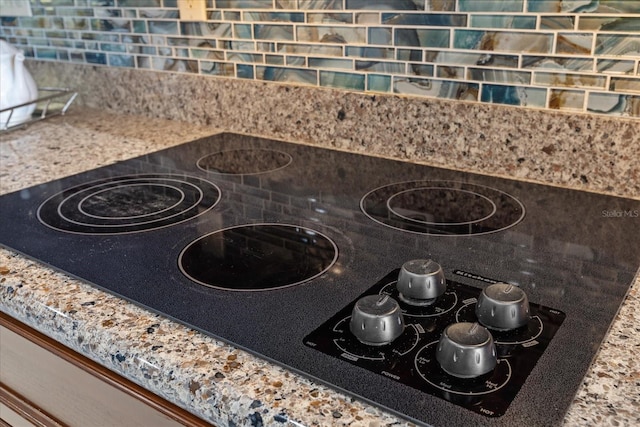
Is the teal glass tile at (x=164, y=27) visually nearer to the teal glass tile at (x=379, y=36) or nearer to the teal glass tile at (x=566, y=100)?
the teal glass tile at (x=379, y=36)

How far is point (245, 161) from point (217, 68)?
0.30 metres

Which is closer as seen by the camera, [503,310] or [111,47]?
[503,310]

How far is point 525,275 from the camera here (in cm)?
71

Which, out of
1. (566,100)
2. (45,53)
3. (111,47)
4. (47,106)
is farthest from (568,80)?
(45,53)

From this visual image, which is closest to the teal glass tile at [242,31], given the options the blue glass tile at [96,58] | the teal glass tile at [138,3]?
the teal glass tile at [138,3]

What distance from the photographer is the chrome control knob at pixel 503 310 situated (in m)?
0.58

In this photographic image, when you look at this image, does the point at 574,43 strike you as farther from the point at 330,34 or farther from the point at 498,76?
the point at 330,34

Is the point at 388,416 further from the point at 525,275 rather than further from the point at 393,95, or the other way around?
the point at 393,95

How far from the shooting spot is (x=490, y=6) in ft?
3.20

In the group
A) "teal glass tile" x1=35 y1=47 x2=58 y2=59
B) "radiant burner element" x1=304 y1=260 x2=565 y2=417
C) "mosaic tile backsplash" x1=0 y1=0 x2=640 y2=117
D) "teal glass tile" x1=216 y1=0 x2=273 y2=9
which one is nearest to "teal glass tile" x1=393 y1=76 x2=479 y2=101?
"mosaic tile backsplash" x1=0 y1=0 x2=640 y2=117

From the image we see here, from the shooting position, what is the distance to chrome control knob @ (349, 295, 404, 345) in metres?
0.56

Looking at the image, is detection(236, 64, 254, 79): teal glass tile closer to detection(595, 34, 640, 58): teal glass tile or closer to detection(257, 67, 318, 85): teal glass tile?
detection(257, 67, 318, 85): teal glass tile

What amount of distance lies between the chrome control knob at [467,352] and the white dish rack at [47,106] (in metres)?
1.24

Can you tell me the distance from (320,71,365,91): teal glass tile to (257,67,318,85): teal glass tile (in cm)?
2
